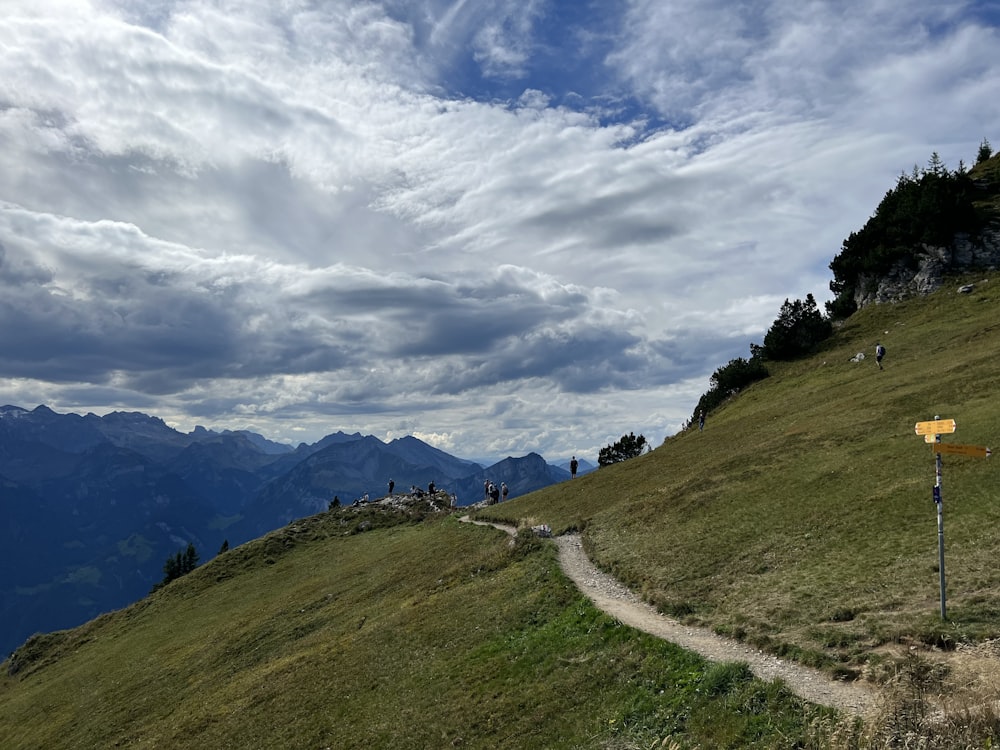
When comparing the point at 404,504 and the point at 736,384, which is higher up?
the point at 736,384

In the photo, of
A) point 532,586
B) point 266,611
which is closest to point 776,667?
point 532,586

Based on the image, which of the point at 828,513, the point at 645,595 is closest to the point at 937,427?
the point at 828,513

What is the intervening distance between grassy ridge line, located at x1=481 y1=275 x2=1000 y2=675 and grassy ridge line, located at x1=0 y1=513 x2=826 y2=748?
11.9ft

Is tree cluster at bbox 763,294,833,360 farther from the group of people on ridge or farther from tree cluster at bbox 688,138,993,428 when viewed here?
the group of people on ridge

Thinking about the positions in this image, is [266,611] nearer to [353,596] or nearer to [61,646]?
[353,596]

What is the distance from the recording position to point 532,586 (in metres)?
34.2

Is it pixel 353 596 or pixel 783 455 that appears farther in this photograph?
pixel 353 596

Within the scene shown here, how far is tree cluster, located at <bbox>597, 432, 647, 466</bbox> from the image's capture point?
4397 inches

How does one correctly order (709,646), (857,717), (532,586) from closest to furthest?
(857,717), (709,646), (532,586)

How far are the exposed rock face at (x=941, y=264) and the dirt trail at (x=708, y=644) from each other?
253ft

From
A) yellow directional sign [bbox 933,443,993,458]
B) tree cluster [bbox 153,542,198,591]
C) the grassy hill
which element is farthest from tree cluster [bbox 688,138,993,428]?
tree cluster [bbox 153,542,198,591]

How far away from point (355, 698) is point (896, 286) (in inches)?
3731

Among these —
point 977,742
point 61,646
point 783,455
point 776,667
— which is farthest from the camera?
point 61,646

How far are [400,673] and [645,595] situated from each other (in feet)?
41.0
